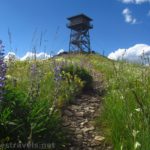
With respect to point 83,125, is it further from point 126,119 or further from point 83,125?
point 126,119

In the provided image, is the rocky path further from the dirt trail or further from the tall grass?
the tall grass

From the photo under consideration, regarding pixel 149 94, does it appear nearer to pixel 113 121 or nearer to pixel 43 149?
pixel 113 121

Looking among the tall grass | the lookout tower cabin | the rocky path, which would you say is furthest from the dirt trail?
the lookout tower cabin

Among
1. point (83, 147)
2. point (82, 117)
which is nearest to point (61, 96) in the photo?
point (82, 117)

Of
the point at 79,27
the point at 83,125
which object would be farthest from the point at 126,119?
the point at 79,27

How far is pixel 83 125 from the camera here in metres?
6.68

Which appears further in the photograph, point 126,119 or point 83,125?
point 83,125

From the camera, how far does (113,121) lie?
5.98 meters

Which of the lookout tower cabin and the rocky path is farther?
the lookout tower cabin

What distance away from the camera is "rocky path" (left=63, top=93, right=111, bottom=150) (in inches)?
224

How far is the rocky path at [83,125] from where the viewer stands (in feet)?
18.7

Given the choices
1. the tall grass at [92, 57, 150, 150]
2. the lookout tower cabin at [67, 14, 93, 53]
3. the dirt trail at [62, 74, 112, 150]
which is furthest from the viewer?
the lookout tower cabin at [67, 14, 93, 53]

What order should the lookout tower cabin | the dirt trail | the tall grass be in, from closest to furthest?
the tall grass, the dirt trail, the lookout tower cabin

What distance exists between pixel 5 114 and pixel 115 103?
2815 millimetres
